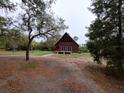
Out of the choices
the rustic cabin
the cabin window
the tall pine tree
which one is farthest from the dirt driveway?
the cabin window

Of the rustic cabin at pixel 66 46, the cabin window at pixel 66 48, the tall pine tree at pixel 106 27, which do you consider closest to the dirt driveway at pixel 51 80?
the tall pine tree at pixel 106 27

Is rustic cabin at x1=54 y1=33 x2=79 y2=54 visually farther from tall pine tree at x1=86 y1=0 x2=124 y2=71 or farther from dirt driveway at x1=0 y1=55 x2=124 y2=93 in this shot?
dirt driveway at x1=0 y1=55 x2=124 y2=93

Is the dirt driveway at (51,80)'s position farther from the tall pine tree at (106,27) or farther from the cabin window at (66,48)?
the cabin window at (66,48)

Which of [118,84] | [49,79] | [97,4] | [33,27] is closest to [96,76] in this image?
[118,84]

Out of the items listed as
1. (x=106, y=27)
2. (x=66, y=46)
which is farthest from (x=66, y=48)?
(x=106, y=27)

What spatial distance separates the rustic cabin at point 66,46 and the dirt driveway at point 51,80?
3295 cm

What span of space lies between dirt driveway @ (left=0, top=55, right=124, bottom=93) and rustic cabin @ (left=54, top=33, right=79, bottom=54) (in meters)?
32.9

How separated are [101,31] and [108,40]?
124cm

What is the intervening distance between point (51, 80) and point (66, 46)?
4122cm

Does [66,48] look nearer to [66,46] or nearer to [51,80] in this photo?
[66,46]

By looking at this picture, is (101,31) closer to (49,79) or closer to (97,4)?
(97,4)

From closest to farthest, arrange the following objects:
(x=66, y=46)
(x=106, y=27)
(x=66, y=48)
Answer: (x=106, y=27) → (x=66, y=48) → (x=66, y=46)

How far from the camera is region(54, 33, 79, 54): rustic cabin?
63294 millimetres

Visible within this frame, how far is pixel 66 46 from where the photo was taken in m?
64.1
